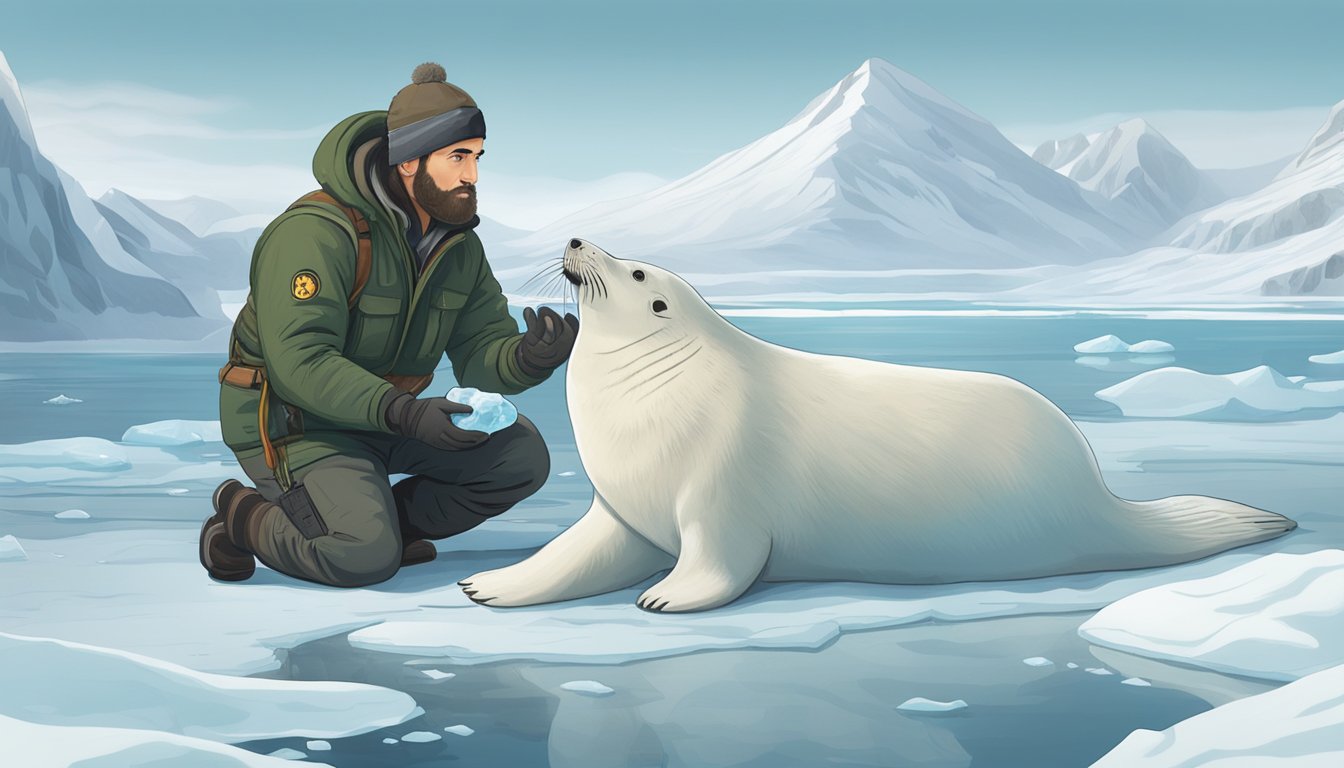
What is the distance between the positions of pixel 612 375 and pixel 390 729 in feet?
4.62

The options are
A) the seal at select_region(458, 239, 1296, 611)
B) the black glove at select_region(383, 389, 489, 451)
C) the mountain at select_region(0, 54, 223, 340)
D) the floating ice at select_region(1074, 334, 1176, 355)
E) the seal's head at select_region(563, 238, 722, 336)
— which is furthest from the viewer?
the mountain at select_region(0, 54, 223, 340)

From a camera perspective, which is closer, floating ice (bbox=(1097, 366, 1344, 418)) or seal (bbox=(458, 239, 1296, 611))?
seal (bbox=(458, 239, 1296, 611))

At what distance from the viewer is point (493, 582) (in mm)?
3814

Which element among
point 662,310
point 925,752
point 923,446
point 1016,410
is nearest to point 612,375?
point 662,310

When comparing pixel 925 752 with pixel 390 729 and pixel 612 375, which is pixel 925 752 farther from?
pixel 612 375

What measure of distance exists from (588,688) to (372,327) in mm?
1527

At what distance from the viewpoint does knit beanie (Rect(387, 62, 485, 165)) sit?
3.91 meters

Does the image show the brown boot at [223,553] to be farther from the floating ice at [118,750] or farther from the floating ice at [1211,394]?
the floating ice at [1211,394]

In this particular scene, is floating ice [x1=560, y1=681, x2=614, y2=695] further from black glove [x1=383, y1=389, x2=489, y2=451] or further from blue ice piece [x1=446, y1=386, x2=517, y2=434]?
blue ice piece [x1=446, y1=386, x2=517, y2=434]

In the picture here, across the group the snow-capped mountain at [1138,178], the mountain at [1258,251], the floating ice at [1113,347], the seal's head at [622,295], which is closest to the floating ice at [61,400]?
the seal's head at [622,295]

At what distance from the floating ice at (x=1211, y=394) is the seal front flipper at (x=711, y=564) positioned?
19.7 ft

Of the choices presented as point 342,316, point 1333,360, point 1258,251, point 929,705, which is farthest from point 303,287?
point 1258,251

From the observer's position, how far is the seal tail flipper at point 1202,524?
409 cm

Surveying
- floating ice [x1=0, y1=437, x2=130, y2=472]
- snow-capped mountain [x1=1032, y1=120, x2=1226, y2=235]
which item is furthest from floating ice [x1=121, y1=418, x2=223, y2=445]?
snow-capped mountain [x1=1032, y1=120, x2=1226, y2=235]
